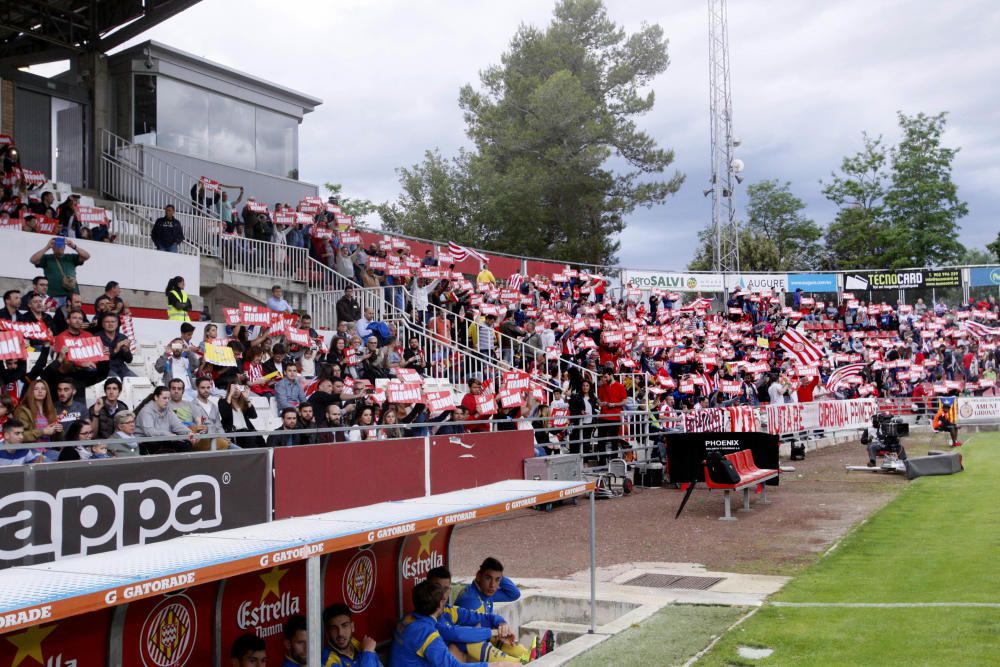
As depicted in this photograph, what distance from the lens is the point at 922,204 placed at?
7019 centimetres

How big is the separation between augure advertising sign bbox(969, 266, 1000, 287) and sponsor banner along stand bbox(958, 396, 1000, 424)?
19027 millimetres

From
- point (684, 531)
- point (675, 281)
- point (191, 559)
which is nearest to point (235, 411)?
point (684, 531)

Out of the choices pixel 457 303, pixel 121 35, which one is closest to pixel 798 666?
pixel 457 303

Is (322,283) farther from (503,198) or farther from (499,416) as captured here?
(503,198)

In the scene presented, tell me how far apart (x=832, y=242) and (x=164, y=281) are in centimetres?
6873

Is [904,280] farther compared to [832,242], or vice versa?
[832,242]

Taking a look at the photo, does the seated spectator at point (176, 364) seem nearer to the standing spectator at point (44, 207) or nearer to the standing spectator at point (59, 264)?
the standing spectator at point (59, 264)

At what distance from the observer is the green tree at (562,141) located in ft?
177

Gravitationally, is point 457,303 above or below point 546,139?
below

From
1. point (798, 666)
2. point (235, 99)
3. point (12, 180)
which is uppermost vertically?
point (235, 99)

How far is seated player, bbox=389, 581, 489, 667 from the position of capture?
798 centimetres

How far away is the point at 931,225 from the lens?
69500mm

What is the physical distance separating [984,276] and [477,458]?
1775 inches

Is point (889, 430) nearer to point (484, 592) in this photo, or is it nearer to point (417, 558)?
point (417, 558)
